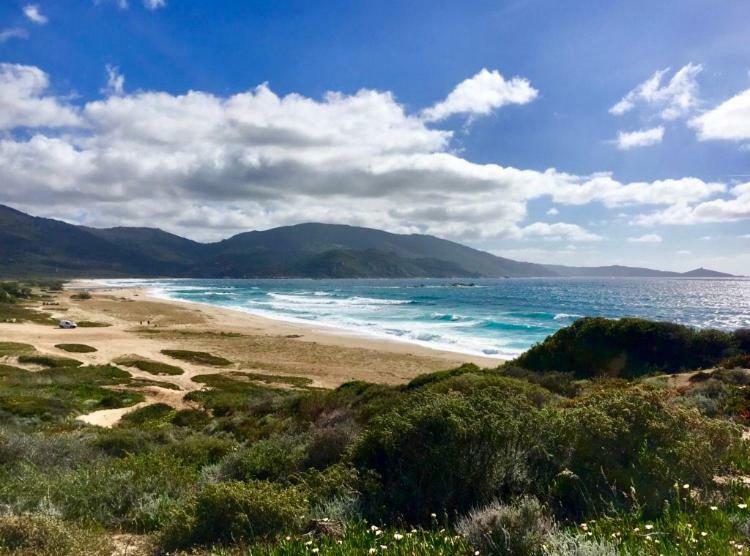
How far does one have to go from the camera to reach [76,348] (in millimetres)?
33156

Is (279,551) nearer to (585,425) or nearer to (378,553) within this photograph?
(378,553)

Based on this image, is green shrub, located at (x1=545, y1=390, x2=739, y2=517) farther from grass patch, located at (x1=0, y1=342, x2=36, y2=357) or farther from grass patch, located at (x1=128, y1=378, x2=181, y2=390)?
grass patch, located at (x1=0, y1=342, x2=36, y2=357)

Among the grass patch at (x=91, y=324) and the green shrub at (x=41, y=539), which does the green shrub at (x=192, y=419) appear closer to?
the green shrub at (x=41, y=539)

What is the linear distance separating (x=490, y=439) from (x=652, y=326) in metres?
18.5

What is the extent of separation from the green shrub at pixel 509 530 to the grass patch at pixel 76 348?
1373 inches

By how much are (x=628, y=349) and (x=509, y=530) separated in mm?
18834

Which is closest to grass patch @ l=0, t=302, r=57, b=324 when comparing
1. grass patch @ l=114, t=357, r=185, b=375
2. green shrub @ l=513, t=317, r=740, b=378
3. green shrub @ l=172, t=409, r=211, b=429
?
grass patch @ l=114, t=357, r=185, b=375

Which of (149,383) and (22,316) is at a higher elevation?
(22,316)

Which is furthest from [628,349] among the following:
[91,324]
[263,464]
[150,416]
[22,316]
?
[22,316]

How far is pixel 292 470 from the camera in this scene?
682 centimetres

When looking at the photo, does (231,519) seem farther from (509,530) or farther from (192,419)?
(192,419)

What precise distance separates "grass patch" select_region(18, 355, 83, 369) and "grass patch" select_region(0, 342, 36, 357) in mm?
1708

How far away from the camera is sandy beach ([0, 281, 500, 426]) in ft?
88.0

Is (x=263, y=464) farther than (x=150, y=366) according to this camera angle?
No
